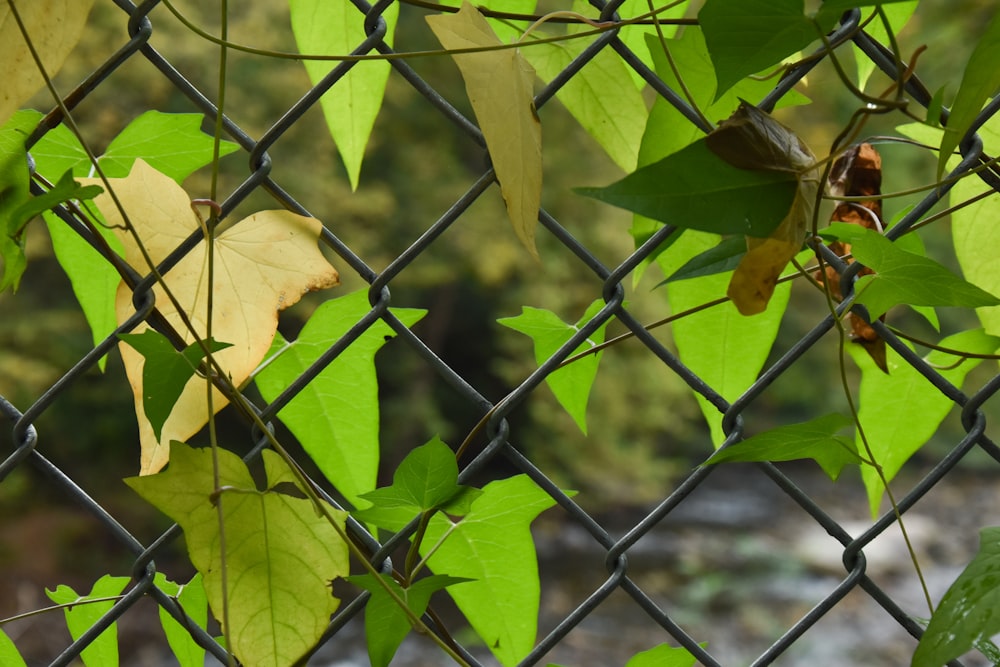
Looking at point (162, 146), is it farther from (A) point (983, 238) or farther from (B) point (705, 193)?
(A) point (983, 238)

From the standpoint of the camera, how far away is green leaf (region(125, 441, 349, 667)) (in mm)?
340

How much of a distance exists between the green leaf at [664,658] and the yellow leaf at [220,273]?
191mm

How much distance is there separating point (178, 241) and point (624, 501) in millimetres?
5947

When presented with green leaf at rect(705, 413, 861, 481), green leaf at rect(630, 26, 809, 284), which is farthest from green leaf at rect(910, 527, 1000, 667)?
green leaf at rect(630, 26, 809, 284)

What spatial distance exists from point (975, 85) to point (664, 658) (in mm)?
242

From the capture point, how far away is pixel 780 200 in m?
0.29

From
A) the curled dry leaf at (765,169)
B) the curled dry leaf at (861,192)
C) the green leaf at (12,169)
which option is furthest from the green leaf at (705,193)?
the green leaf at (12,169)

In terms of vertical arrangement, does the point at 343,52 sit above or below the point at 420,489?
above

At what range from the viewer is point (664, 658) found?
374 mm

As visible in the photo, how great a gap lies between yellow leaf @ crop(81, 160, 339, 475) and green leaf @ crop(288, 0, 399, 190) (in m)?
0.04

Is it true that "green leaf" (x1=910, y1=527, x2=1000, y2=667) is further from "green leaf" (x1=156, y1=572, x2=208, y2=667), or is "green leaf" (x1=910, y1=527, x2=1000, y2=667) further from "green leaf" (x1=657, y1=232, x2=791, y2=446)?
"green leaf" (x1=156, y1=572, x2=208, y2=667)

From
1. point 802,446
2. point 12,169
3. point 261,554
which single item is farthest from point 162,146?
point 802,446

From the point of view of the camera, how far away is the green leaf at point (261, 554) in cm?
34

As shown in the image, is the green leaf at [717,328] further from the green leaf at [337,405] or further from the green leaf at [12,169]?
the green leaf at [12,169]
